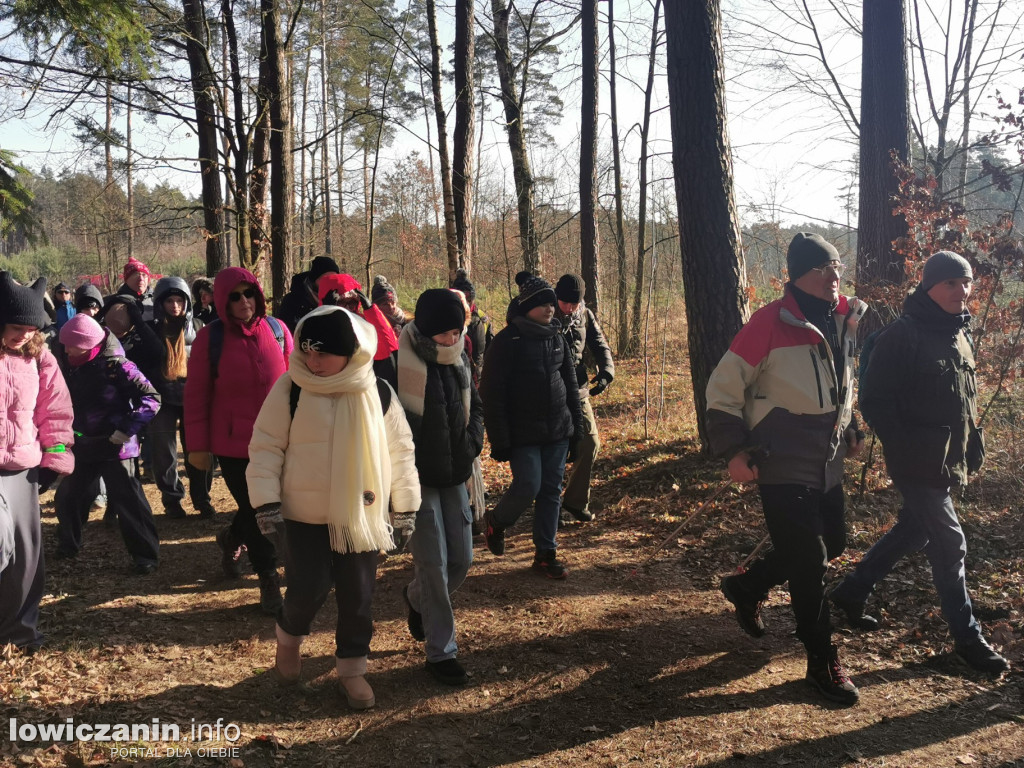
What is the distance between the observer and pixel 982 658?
4117 millimetres

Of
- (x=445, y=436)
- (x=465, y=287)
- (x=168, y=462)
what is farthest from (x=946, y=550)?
(x=168, y=462)

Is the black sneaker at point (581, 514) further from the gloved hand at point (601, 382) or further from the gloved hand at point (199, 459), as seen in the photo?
the gloved hand at point (199, 459)

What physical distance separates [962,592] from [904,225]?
5434 mm

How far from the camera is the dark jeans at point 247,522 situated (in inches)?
186

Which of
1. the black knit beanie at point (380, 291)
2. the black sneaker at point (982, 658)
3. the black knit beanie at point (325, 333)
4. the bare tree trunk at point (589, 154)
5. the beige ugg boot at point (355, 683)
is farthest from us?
the bare tree trunk at point (589, 154)

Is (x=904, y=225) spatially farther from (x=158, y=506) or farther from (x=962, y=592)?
(x=158, y=506)

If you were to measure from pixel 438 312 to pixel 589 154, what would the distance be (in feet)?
34.8

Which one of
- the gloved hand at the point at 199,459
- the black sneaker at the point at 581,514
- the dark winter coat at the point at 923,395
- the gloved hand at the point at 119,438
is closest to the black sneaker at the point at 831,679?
the dark winter coat at the point at 923,395

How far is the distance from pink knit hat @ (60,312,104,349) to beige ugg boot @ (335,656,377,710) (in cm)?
337

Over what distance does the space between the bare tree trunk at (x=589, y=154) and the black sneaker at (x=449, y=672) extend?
10198 mm

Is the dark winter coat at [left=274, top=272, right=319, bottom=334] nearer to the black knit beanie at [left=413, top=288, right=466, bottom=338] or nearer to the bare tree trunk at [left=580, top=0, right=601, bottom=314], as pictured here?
the black knit beanie at [left=413, top=288, right=466, bottom=338]

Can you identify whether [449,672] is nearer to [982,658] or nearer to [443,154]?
[982,658]

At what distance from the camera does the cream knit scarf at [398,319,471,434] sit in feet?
13.2

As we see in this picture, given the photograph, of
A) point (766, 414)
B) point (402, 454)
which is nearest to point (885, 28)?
point (766, 414)
